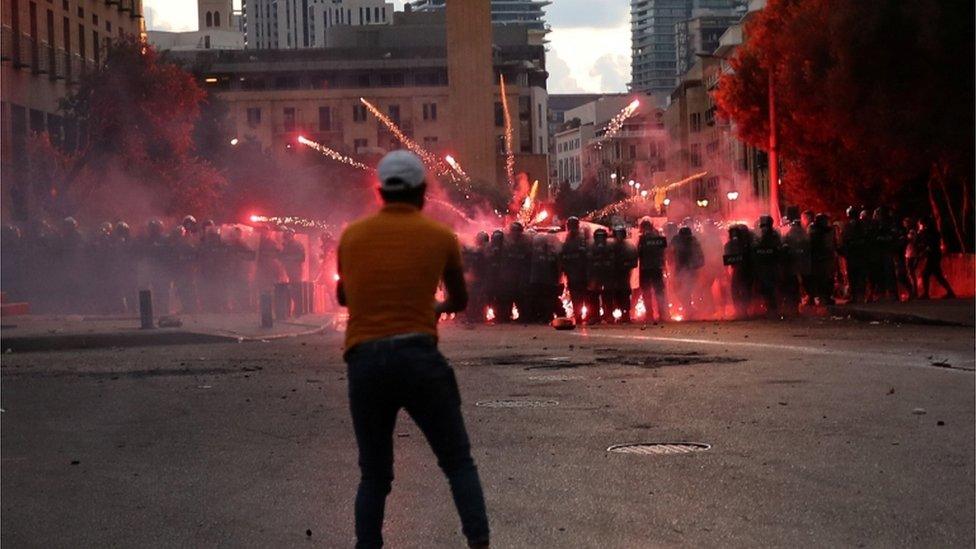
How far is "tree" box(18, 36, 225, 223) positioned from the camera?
52.4 m

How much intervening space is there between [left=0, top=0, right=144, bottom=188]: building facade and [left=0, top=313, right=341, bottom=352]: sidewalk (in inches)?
723

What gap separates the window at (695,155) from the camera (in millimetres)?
121775

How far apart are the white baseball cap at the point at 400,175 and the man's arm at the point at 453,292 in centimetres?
38

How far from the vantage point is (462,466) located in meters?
7.41

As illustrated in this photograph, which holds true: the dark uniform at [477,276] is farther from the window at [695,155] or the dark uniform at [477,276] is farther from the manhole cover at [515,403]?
the window at [695,155]

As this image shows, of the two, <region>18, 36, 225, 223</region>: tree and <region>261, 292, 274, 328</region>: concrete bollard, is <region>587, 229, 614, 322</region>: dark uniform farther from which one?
<region>18, 36, 225, 223</region>: tree

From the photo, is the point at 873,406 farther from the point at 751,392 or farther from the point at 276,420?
the point at 276,420

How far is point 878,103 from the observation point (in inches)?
1436

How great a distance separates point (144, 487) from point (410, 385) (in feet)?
12.8

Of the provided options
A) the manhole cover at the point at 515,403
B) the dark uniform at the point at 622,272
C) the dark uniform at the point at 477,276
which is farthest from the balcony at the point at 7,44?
the manhole cover at the point at 515,403

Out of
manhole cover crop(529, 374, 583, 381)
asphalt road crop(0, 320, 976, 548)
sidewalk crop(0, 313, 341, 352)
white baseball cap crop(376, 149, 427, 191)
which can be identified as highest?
white baseball cap crop(376, 149, 427, 191)

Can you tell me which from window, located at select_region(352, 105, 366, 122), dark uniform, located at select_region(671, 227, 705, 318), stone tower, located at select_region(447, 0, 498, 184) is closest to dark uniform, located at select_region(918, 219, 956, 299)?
dark uniform, located at select_region(671, 227, 705, 318)

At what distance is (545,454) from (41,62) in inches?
1896

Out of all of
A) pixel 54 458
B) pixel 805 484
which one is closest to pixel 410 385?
pixel 805 484
